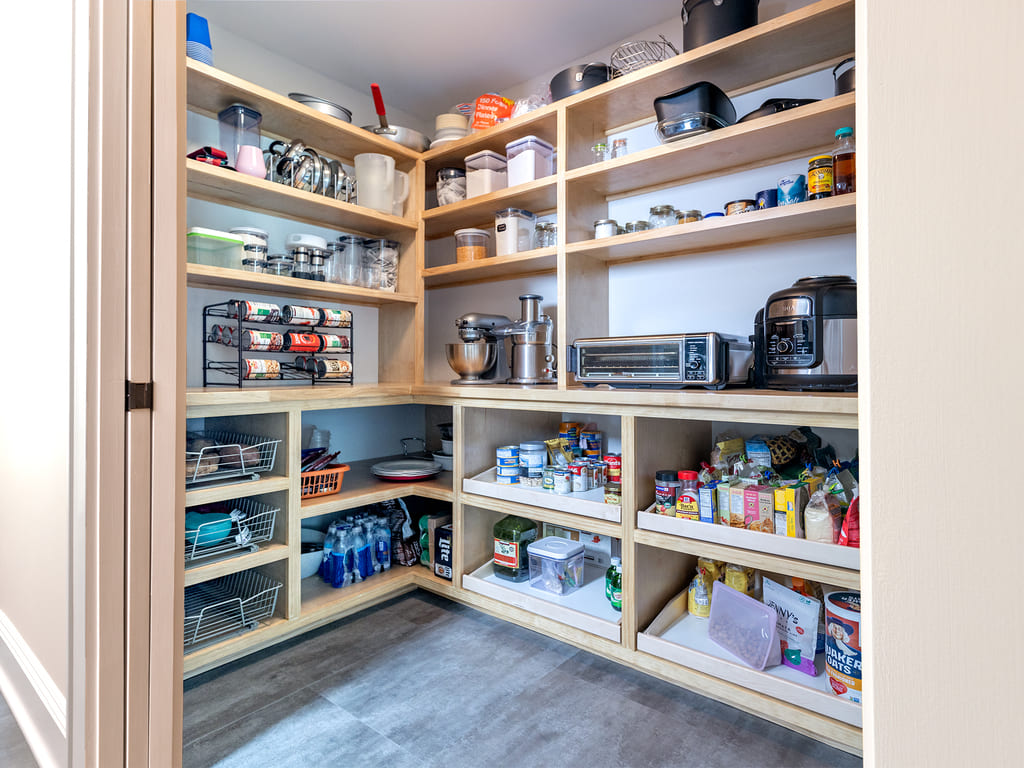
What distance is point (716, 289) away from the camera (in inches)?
78.4

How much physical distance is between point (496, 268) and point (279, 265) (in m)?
0.92

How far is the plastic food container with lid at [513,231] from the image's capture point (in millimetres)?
2234

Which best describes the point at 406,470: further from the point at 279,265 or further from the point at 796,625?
the point at 796,625

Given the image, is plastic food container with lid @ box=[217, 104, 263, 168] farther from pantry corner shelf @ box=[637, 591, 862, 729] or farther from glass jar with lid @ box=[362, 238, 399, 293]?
pantry corner shelf @ box=[637, 591, 862, 729]

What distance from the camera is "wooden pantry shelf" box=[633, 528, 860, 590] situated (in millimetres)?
1299

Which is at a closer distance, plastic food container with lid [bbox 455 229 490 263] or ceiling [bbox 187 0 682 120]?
ceiling [bbox 187 0 682 120]

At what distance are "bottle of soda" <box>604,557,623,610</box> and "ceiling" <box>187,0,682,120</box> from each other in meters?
2.11

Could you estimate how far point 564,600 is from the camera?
1.89 metres
